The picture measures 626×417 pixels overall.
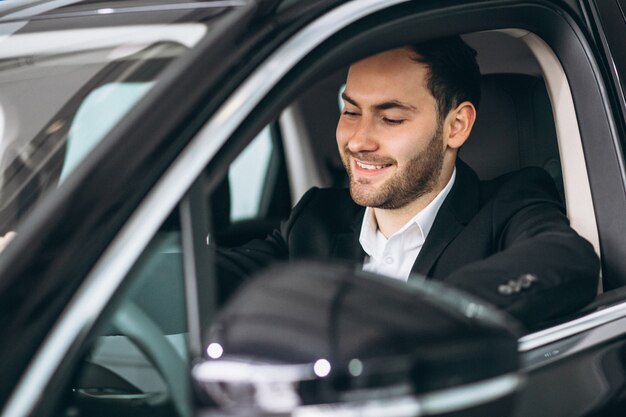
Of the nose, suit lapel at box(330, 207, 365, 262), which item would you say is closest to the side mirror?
the nose

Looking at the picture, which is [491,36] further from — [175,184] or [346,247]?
[175,184]

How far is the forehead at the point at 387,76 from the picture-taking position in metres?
2.31

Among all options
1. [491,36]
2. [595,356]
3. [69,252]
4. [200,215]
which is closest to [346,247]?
[491,36]

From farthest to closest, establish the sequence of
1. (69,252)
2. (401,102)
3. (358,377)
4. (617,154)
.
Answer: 1. (401,102)
2. (617,154)
3. (69,252)
4. (358,377)

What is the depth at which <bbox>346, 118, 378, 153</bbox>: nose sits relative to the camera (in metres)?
2.29

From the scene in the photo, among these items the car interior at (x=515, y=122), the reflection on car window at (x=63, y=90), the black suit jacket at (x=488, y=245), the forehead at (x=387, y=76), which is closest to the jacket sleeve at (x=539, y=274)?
the black suit jacket at (x=488, y=245)

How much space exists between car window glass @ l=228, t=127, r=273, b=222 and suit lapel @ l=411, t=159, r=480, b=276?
1.89 meters

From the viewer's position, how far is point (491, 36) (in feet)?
8.50

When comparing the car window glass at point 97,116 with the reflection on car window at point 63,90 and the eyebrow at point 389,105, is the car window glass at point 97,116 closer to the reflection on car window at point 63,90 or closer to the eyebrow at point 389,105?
the reflection on car window at point 63,90

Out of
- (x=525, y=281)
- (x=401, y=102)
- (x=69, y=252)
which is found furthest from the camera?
(x=401, y=102)

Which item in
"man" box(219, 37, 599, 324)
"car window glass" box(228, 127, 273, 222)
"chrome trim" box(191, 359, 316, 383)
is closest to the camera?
"chrome trim" box(191, 359, 316, 383)

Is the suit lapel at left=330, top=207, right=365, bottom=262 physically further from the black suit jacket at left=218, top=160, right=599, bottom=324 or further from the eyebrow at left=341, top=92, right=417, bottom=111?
the eyebrow at left=341, top=92, right=417, bottom=111

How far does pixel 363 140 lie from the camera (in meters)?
2.29

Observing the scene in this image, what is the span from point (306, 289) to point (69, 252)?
0.93ft
